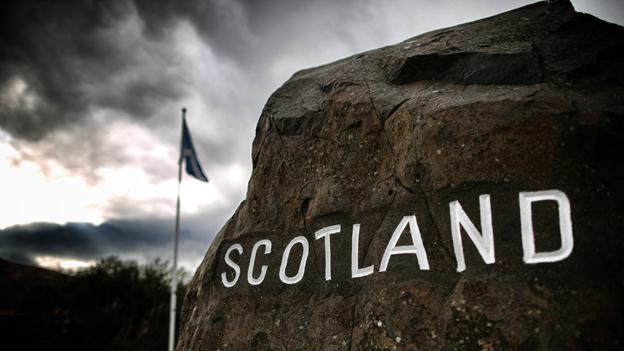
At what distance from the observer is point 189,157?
8984mm

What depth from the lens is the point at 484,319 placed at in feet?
6.75

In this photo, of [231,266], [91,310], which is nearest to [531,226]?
[231,266]

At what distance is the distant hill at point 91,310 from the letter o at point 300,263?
27.9ft

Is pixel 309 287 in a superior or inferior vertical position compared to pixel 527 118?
inferior

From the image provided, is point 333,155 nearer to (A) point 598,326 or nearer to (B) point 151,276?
(A) point 598,326

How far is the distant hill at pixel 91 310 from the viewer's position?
959cm

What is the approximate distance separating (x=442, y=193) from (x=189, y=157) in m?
7.28

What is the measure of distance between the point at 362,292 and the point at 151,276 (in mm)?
11898

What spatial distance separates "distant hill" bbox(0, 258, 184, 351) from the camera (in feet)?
31.4

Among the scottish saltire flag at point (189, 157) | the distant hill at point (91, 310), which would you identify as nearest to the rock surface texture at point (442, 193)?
the scottish saltire flag at point (189, 157)

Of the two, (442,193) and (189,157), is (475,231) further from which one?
(189,157)

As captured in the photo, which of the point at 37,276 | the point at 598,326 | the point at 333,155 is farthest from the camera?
the point at 37,276

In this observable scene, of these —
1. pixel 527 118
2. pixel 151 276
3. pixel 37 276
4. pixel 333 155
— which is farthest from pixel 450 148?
pixel 37 276

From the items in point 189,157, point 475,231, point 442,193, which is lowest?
point 475,231
